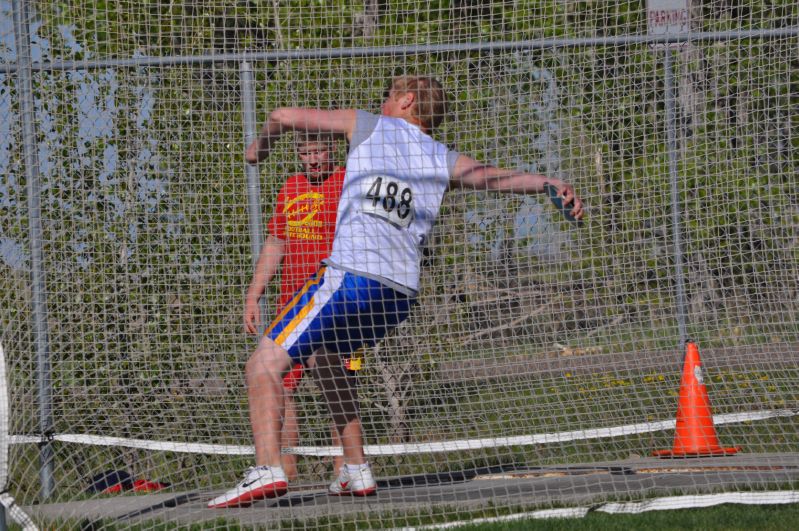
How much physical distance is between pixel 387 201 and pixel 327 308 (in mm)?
521

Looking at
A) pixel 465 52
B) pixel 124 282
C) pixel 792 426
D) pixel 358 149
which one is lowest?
pixel 792 426

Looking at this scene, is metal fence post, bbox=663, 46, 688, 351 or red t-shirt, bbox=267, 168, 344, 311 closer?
red t-shirt, bbox=267, 168, 344, 311

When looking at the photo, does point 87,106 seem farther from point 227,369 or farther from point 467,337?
point 467,337

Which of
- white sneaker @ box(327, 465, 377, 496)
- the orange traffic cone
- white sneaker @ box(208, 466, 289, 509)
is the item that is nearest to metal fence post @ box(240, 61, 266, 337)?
white sneaker @ box(327, 465, 377, 496)

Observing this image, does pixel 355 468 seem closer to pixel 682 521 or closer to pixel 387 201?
pixel 387 201

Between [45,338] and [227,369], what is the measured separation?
90cm

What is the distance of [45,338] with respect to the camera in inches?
202

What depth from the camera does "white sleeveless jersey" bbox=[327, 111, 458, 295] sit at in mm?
4406

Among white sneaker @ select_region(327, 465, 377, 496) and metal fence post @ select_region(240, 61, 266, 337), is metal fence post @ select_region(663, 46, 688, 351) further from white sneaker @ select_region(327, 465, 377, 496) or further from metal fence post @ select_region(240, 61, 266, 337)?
metal fence post @ select_region(240, 61, 266, 337)

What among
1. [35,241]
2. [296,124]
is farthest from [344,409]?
[35,241]

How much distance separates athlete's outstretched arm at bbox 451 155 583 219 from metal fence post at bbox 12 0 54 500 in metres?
2.12

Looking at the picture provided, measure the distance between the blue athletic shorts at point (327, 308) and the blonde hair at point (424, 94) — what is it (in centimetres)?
80

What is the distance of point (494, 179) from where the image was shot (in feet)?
14.8

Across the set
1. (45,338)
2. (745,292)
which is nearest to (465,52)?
(745,292)
